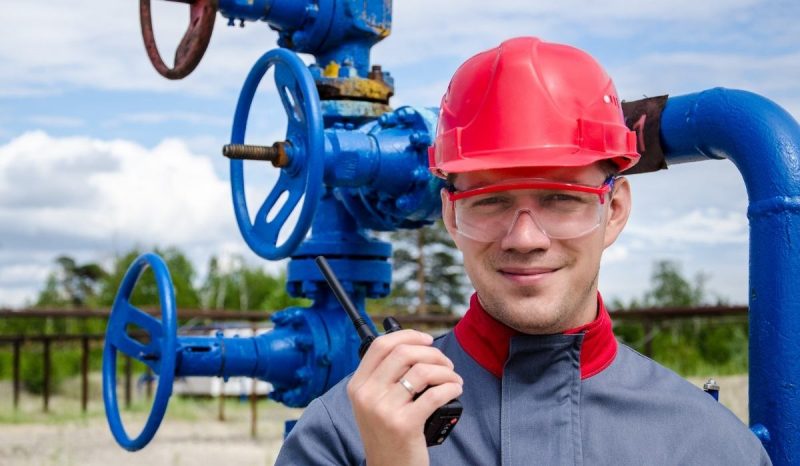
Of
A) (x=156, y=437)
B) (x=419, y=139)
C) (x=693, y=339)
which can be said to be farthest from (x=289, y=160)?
A: (x=693, y=339)

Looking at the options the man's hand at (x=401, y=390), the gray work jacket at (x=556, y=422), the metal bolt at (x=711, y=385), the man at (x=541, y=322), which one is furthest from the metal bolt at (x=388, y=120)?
the man's hand at (x=401, y=390)

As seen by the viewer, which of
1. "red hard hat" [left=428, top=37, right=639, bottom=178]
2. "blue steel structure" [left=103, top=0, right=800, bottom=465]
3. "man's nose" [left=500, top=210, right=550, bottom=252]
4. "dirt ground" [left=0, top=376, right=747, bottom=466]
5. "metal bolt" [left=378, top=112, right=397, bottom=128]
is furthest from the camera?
"dirt ground" [left=0, top=376, right=747, bottom=466]

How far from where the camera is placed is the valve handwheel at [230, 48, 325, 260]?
8.88ft

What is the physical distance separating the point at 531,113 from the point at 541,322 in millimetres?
319

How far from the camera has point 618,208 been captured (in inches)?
60.3

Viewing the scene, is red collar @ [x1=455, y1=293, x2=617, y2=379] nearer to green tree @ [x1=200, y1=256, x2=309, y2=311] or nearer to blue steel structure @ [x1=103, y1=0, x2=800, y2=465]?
blue steel structure @ [x1=103, y1=0, x2=800, y2=465]

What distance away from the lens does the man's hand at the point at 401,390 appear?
3.88ft

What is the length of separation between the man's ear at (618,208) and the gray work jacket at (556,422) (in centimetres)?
15

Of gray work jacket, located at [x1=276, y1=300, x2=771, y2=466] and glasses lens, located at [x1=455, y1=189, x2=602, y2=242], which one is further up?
glasses lens, located at [x1=455, y1=189, x2=602, y2=242]

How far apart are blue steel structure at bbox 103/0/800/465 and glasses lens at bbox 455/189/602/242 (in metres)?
0.83

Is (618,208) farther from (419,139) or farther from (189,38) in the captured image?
(189,38)

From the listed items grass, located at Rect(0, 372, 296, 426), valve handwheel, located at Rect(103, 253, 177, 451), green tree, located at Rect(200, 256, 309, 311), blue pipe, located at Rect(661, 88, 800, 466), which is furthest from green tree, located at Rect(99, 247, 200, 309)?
blue pipe, located at Rect(661, 88, 800, 466)

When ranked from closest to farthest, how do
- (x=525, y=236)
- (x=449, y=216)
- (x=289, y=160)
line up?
(x=525, y=236) → (x=449, y=216) → (x=289, y=160)

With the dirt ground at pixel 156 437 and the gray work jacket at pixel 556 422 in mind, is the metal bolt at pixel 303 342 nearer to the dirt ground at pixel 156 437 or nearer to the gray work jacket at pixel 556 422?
the gray work jacket at pixel 556 422
